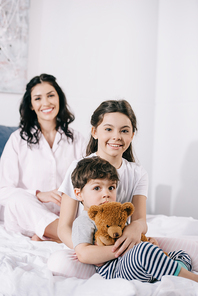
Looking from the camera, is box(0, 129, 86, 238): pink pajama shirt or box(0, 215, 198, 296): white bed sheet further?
box(0, 129, 86, 238): pink pajama shirt

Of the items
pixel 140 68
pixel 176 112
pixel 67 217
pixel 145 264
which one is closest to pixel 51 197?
pixel 67 217

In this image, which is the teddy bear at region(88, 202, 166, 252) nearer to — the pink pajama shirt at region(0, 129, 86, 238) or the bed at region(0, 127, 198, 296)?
the bed at region(0, 127, 198, 296)

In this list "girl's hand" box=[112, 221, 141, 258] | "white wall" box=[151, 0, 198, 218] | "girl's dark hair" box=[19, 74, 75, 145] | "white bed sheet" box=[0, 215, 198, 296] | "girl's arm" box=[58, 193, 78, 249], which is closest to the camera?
"white bed sheet" box=[0, 215, 198, 296]

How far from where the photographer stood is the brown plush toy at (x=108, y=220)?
36.8 inches

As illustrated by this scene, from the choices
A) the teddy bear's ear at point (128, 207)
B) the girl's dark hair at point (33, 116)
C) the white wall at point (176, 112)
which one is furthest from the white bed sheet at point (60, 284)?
the white wall at point (176, 112)

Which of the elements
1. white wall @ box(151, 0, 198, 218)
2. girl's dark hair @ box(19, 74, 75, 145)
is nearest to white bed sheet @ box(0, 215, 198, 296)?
girl's dark hair @ box(19, 74, 75, 145)

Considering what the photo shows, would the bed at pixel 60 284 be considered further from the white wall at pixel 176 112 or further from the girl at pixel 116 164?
the white wall at pixel 176 112

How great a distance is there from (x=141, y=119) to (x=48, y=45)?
3.32 ft

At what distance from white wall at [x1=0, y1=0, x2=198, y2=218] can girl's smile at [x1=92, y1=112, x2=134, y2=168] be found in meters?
1.20

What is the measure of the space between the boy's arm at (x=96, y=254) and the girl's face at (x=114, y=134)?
0.41 metres

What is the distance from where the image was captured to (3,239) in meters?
1.44

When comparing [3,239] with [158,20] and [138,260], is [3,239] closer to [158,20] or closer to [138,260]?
[138,260]

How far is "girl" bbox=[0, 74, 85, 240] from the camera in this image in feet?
5.90

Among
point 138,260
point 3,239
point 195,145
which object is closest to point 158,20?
point 195,145
